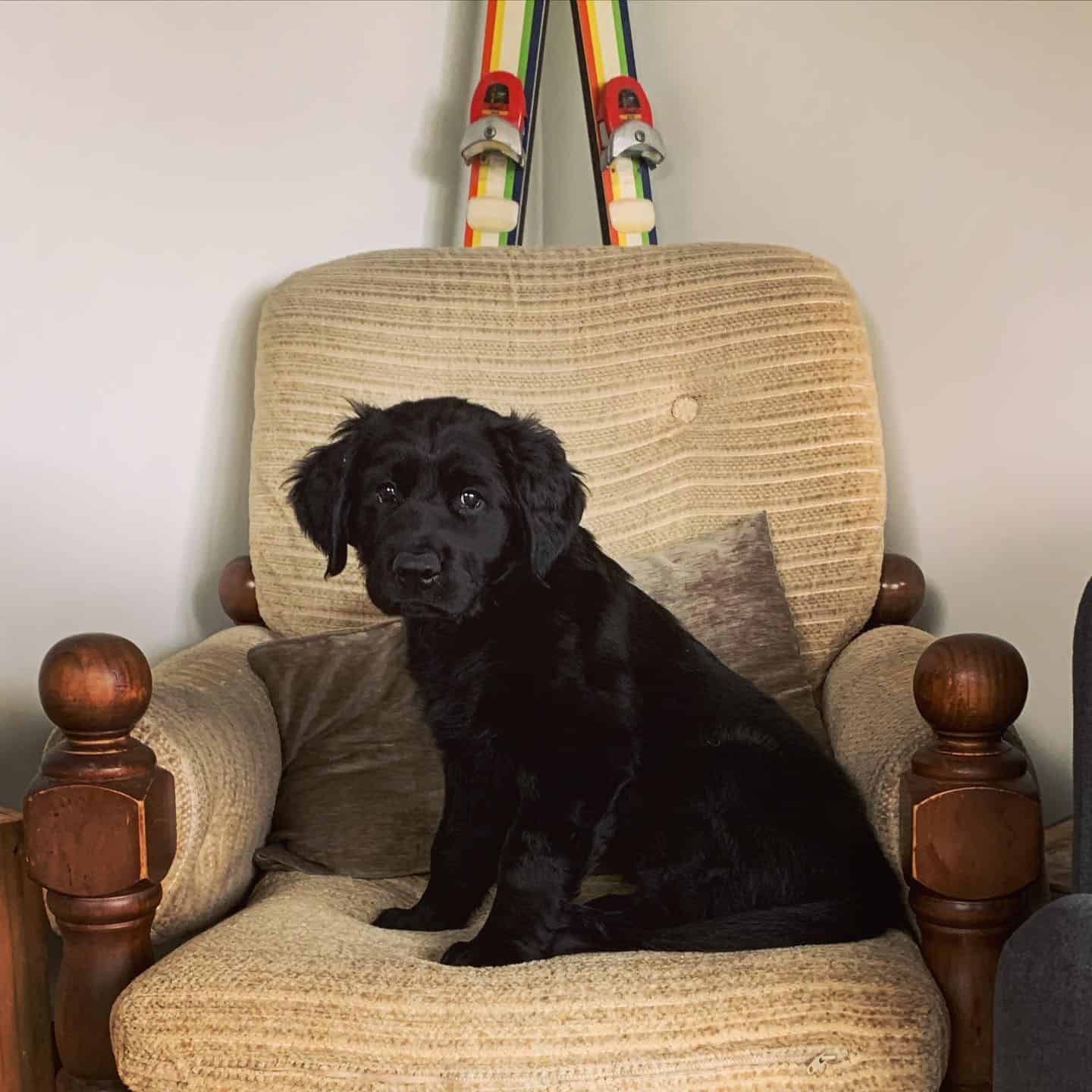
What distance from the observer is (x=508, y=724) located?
1.16 meters

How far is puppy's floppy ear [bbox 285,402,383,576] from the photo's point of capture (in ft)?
4.04

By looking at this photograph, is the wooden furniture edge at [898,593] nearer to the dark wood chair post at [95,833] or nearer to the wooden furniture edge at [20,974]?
the dark wood chair post at [95,833]

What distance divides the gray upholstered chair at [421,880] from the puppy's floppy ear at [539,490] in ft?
0.78

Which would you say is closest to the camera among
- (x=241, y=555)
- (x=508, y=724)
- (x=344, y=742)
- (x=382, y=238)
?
(x=508, y=724)

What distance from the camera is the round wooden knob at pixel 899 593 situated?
61.1 inches

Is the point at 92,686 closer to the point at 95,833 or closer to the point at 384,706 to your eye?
the point at 95,833

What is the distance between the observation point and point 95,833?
3.36 ft

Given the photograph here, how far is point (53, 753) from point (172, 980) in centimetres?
21

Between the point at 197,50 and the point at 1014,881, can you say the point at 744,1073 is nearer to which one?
the point at 1014,881

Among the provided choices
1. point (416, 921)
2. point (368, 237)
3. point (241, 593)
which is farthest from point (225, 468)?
point (416, 921)

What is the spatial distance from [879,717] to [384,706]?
520 mm

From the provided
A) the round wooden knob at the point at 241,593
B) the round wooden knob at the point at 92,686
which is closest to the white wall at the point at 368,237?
the round wooden knob at the point at 241,593

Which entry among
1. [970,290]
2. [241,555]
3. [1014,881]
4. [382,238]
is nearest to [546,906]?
[1014,881]

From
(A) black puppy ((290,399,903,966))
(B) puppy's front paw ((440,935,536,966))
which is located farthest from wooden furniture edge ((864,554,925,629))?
(B) puppy's front paw ((440,935,536,966))
